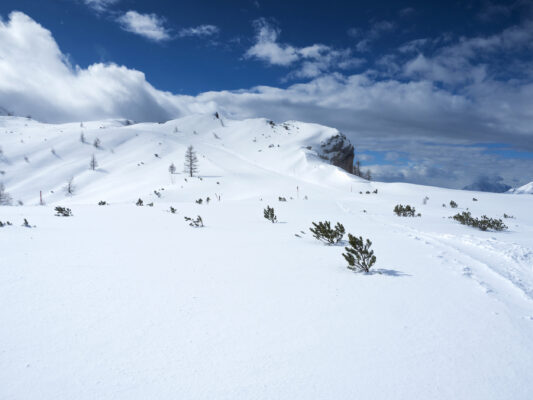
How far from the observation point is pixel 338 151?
78.5m

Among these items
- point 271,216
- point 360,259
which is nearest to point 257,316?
point 360,259

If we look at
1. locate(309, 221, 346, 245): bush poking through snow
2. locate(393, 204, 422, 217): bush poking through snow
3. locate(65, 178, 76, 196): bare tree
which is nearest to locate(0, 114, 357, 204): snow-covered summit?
locate(65, 178, 76, 196): bare tree

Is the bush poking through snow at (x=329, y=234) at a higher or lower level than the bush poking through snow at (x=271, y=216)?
lower

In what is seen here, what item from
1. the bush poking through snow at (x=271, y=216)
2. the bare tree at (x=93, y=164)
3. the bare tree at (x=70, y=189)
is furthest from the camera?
the bare tree at (x=93, y=164)

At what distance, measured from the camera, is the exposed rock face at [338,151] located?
252 feet

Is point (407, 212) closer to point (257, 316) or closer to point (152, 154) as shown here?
point (257, 316)

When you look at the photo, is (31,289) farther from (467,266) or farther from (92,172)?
(92,172)

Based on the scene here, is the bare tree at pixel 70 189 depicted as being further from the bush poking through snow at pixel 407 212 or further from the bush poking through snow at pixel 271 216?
the bush poking through snow at pixel 407 212

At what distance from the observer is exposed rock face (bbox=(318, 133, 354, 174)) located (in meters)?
76.7

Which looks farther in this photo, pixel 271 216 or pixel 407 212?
pixel 407 212

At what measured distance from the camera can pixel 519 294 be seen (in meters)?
3.91

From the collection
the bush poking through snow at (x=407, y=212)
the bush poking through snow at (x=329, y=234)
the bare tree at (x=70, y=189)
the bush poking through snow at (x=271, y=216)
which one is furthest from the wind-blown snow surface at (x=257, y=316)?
the bare tree at (x=70, y=189)

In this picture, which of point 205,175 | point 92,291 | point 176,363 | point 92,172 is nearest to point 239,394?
point 176,363

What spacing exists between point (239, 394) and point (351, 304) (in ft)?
6.55
